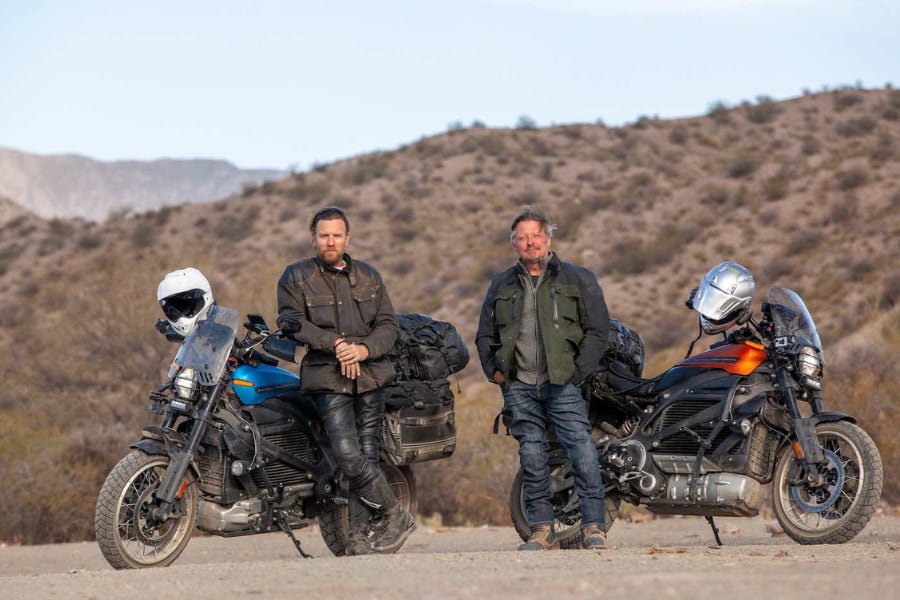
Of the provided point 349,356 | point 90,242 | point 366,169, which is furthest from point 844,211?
point 349,356

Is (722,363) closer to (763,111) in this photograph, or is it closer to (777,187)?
(777,187)

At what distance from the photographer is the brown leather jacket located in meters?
8.29

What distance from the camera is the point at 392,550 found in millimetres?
8586

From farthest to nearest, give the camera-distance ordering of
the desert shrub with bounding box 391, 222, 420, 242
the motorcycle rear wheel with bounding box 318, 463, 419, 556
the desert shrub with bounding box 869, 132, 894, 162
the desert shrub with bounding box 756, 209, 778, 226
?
1. the desert shrub with bounding box 391, 222, 420, 242
2. the desert shrub with bounding box 869, 132, 894, 162
3. the desert shrub with bounding box 756, 209, 778, 226
4. the motorcycle rear wheel with bounding box 318, 463, 419, 556

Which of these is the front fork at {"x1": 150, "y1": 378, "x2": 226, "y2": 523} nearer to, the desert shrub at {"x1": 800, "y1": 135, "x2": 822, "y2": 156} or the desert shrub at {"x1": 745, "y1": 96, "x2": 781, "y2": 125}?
the desert shrub at {"x1": 800, "y1": 135, "x2": 822, "y2": 156}

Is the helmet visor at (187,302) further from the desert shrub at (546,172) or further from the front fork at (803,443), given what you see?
the desert shrub at (546,172)

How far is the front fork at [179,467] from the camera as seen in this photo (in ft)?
25.6

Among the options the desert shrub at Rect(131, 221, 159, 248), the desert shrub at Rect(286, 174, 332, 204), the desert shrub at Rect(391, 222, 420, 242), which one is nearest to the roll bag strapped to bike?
→ the desert shrub at Rect(391, 222, 420, 242)

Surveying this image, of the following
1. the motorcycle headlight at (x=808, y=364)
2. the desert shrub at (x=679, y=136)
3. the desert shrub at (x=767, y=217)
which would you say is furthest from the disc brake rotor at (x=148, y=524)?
Result: the desert shrub at (x=679, y=136)

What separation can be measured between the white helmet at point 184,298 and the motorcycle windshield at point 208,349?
151 mm

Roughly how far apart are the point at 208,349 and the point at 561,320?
2309 mm

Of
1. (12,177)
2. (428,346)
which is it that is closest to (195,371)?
(428,346)

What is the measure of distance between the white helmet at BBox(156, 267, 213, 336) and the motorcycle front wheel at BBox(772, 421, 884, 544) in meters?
3.96

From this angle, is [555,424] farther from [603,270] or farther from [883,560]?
[603,270]
